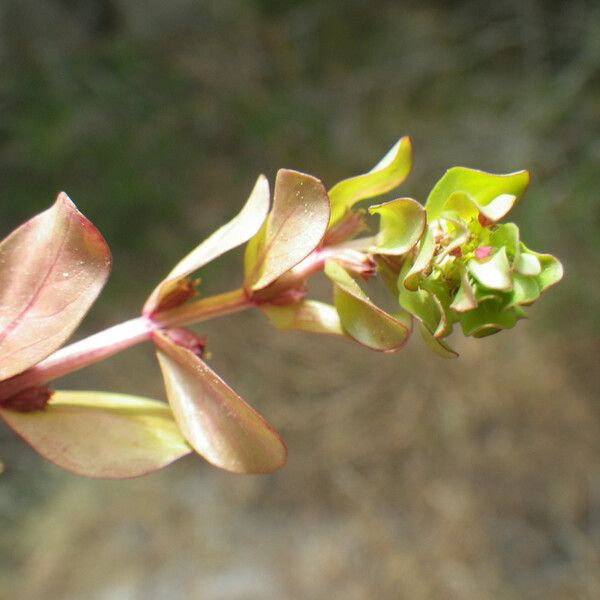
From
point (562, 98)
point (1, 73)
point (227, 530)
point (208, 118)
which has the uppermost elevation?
point (1, 73)

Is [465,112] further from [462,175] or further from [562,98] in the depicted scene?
[462,175]

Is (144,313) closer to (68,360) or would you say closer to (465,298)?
(68,360)

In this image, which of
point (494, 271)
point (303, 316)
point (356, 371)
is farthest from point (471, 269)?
point (356, 371)

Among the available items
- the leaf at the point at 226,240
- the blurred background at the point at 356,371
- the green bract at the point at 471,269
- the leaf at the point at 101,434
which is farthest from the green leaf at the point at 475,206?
the blurred background at the point at 356,371

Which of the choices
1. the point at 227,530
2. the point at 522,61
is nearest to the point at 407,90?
the point at 522,61

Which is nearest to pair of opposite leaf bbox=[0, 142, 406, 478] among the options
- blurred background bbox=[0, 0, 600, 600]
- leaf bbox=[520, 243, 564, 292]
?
leaf bbox=[520, 243, 564, 292]

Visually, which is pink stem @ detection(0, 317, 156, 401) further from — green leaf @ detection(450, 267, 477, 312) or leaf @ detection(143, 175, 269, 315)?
green leaf @ detection(450, 267, 477, 312)

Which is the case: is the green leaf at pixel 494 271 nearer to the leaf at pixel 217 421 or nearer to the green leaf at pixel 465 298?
the green leaf at pixel 465 298
